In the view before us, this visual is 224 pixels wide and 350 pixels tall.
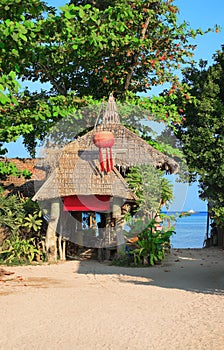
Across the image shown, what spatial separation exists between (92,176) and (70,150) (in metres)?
1.59

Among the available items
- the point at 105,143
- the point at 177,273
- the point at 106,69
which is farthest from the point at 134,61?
the point at 177,273

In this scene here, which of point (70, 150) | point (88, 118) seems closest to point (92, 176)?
point (70, 150)

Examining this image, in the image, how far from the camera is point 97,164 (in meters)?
16.7

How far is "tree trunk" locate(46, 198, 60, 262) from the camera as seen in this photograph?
16.9 m

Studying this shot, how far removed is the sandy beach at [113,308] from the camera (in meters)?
6.92

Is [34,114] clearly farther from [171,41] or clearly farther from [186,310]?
[171,41]

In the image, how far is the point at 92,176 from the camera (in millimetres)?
16469

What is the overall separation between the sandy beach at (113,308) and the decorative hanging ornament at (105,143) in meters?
3.69

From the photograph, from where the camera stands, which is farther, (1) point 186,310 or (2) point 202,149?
(2) point 202,149

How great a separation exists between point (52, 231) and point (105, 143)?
386 cm

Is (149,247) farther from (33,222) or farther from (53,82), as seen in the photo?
(53,82)

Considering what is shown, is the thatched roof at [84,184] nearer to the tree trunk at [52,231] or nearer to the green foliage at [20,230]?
the tree trunk at [52,231]

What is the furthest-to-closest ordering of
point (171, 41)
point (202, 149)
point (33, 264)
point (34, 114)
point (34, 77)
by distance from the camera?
1. point (34, 77)
2. point (171, 41)
3. point (202, 149)
4. point (33, 264)
5. point (34, 114)

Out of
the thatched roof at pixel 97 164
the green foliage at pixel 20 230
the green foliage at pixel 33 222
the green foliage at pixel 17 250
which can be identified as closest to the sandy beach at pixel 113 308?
the green foliage at pixel 17 250
